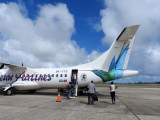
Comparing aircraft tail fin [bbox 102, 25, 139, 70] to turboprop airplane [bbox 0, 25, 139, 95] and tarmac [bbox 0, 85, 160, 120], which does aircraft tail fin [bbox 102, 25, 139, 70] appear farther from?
tarmac [bbox 0, 85, 160, 120]

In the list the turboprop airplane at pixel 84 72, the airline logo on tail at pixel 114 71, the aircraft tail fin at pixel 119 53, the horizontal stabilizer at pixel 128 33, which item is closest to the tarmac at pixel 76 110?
the airline logo on tail at pixel 114 71

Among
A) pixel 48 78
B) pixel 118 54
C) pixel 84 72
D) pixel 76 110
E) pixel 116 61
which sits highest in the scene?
pixel 118 54

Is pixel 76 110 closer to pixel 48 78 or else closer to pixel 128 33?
pixel 128 33

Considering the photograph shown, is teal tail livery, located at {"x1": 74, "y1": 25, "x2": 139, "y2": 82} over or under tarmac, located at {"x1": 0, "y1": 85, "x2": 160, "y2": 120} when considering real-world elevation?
over

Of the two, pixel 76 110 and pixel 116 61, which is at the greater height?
pixel 116 61

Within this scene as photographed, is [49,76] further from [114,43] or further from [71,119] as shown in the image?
[71,119]

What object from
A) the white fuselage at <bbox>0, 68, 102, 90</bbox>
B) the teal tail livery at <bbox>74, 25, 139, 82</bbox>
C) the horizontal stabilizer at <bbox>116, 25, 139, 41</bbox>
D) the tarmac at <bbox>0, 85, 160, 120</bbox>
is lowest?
the tarmac at <bbox>0, 85, 160, 120</bbox>

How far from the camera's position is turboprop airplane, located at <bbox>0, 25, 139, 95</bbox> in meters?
14.2

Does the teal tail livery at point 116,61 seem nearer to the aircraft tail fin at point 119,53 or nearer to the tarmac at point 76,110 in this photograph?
the aircraft tail fin at point 119,53

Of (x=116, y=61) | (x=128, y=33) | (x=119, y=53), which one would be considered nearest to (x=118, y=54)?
(x=119, y=53)

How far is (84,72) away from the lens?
48.7 feet

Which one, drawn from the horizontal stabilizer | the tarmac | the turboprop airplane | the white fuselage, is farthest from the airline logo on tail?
the tarmac

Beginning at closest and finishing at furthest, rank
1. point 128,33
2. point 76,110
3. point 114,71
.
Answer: point 76,110 → point 128,33 → point 114,71

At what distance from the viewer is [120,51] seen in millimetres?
14438
